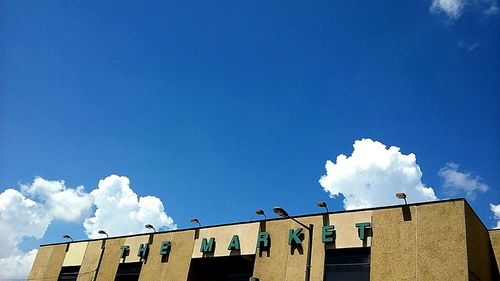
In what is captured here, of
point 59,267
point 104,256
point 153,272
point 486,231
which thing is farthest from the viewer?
point 59,267

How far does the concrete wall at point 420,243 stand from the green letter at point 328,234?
6.93ft

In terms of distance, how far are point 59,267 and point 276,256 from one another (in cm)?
1910

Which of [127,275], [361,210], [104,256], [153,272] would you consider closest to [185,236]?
[153,272]

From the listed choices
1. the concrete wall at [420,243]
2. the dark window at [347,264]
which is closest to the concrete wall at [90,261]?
the dark window at [347,264]

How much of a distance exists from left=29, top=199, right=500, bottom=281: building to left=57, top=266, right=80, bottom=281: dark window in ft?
4.59

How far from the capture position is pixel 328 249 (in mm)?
21859

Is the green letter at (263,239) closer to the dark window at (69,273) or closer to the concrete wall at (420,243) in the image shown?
the concrete wall at (420,243)

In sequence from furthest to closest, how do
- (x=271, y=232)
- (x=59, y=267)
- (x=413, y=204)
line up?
(x=59, y=267)
(x=271, y=232)
(x=413, y=204)

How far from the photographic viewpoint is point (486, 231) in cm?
2206

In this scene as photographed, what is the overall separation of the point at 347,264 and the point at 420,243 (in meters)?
3.62

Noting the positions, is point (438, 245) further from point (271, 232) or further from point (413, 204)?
point (271, 232)

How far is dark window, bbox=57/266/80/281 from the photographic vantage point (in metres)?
32.1

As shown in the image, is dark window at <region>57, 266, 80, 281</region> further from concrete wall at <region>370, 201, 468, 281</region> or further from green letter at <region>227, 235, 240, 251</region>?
concrete wall at <region>370, 201, 468, 281</region>

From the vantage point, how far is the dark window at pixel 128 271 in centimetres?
2859
